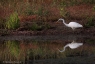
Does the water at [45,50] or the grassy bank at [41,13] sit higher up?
the grassy bank at [41,13]

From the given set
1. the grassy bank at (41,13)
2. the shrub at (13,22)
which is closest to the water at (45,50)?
the shrub at (13,22)

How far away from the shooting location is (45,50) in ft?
52.8

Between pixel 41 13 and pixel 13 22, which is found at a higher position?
pixel 41 13

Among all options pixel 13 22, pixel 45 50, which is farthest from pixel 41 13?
pixel 45 50

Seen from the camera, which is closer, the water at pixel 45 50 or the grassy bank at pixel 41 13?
the water at pixel 45 50

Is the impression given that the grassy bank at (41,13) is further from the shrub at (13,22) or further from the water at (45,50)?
the water at (45,50)

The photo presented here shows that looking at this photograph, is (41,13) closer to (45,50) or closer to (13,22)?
(13,22)

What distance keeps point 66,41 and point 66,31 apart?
7.35 ft

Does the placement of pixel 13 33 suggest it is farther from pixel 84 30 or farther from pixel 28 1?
pixel 28 1

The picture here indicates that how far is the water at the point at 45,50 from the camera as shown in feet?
45.7

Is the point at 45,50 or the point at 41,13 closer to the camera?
the point at 45,50

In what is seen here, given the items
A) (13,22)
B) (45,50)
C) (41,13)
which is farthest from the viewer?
(41,13)

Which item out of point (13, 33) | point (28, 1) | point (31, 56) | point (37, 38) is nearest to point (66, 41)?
point (37, 38)

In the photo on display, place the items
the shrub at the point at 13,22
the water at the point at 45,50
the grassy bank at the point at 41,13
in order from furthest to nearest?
1. the grassy bank at the point at 41,13
2. the shrub at the point at 13,22
3. the water at the point at 45,50
